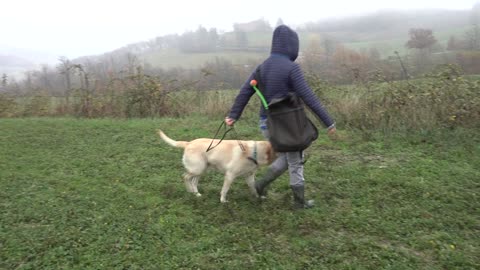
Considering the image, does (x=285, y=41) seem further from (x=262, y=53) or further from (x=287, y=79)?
(x=262, y=53)

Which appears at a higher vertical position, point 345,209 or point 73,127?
point 73,127

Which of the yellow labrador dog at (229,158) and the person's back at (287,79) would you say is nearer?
the person's back at (287,79)

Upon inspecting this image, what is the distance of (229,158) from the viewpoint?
15.6 feet

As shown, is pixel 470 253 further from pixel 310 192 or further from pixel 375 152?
pixel 375 152

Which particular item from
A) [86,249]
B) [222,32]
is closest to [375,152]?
[86,249]

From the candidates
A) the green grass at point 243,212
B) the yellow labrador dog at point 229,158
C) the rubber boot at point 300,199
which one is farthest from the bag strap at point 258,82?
the green grass at point 243,212

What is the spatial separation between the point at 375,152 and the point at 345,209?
8.13ft

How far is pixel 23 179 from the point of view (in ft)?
18.4

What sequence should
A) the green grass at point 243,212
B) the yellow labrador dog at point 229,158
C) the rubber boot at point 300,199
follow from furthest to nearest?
the yellow labrador dog at point 229,158 < the rubber boot at point 300,199 < the green grass at point 243,212

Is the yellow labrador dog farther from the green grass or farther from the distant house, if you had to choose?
the distant house

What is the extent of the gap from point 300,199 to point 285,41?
1.78 metres

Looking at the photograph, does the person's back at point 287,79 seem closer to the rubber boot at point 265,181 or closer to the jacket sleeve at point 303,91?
the jacket sleeve at point 303,91

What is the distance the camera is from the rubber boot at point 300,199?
14.9ft

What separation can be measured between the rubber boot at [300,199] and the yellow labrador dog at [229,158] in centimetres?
45
